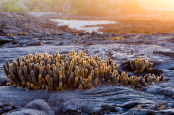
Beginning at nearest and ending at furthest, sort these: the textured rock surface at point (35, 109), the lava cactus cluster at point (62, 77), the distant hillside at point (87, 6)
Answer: the textured rock surface at point (35, 109), the lava cactus cluster at point (62, 77), the distant hillside at point (87, 6)

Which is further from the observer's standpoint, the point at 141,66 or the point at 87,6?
the point at 87,6

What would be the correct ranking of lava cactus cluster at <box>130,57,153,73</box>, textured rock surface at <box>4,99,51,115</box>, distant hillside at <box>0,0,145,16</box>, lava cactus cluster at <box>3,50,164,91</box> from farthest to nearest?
distant hillside at <box>0,0,145,16</box>, lava cactus cluster at <box>130,57,153,73</box>, lava cactus cluster at <box>3,50,164,91</box>, textured rock surface at <box>4,99,51,115</box>

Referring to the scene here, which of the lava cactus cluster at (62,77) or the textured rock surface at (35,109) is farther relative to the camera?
the lava cactus cluster at (62,77)

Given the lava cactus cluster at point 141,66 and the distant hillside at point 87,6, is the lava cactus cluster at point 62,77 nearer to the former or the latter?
the lava cactus cluster at point 141,66

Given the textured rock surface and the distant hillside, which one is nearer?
the textured rock surface

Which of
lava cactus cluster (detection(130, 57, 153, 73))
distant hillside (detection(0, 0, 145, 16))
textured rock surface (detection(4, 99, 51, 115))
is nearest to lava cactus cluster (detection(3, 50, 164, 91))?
textured rock surface (detection(4, 99, 51, 115))

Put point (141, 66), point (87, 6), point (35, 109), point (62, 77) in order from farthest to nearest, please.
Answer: point (87, 6)
point (141, 66)
point (62, 77)
point (35, 109)

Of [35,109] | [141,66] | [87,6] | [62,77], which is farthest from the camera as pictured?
[87,6]

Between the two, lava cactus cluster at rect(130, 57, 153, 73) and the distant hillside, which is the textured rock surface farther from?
the distant hillside

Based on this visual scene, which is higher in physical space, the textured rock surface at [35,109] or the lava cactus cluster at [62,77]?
the lava cactus cluster at [62,77]

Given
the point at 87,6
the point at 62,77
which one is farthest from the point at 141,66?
the point at 87,6

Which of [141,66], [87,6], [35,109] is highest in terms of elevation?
[87,6]

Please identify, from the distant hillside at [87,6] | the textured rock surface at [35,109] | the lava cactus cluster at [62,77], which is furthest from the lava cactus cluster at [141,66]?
the distant hillside at [87,6]

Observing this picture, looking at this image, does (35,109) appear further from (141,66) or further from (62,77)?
(141,66)
